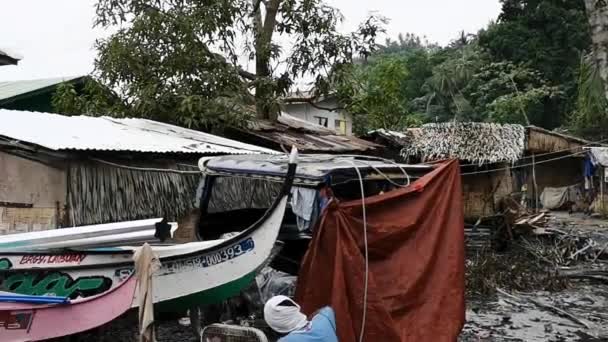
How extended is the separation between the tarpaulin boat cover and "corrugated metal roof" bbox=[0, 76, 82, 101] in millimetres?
10874

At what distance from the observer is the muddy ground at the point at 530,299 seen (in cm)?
762

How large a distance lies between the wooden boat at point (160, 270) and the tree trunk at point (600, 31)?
339 cm

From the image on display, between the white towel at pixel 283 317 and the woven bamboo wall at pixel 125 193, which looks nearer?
the white towel at pixel 283 317

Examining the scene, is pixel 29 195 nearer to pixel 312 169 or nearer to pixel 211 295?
pixel 211 295

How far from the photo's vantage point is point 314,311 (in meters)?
5.80

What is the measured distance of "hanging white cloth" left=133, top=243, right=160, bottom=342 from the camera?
4777 millimetres

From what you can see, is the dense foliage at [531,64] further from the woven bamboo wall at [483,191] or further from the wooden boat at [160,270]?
the wooden boat at [160,270]

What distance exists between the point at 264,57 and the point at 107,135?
14.8ft

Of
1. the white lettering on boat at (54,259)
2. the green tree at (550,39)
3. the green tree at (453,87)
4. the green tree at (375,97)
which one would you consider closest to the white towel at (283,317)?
the white lettering on boat at (54,259)

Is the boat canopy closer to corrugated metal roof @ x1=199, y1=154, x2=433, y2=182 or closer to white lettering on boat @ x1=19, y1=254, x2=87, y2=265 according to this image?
corrugated metal roof @ x1=199, y1=154, x2=433, y2=182

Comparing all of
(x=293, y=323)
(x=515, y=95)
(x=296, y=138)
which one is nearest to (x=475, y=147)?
(x=296, y=138)

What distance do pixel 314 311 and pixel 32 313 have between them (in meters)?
2.60

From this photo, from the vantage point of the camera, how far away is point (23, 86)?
52.6 feet

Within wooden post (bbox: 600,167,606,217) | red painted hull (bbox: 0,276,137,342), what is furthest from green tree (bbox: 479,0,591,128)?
red painted hull (bbox: 0,276,137,342)
